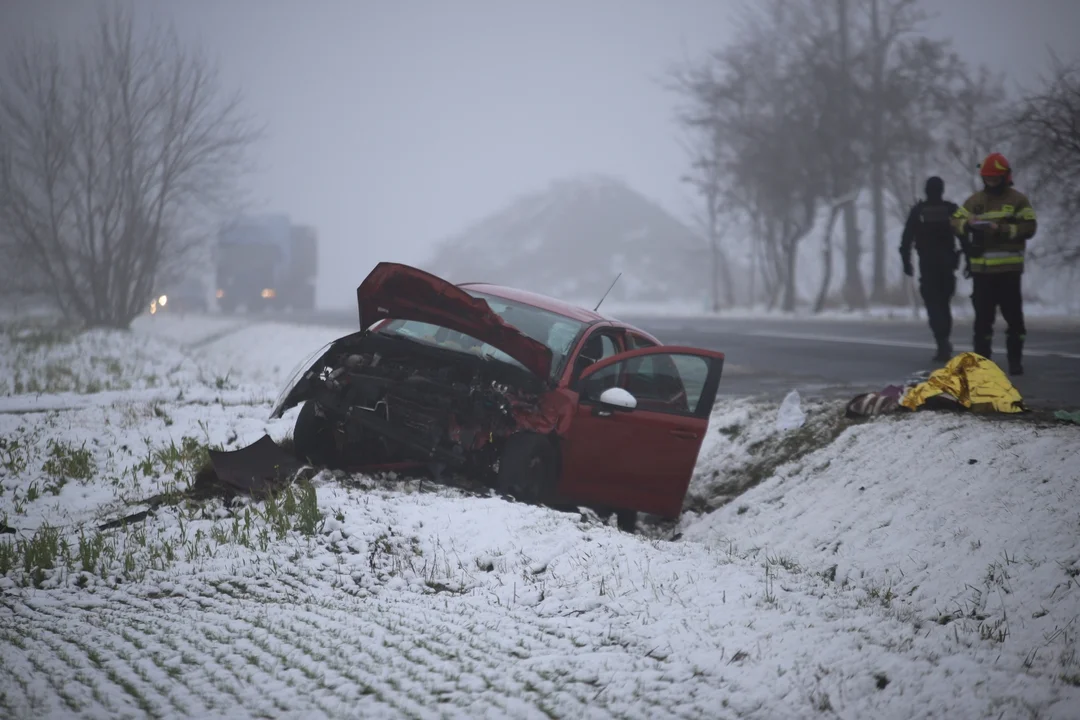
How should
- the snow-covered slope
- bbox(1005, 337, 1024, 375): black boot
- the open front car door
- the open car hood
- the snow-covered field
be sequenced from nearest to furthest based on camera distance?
1. the snow-covered field
2. the open car hood
3. the open front car door
4. bbox(1005, 337, 1024, 375): black boot
5. the snow-covered slope

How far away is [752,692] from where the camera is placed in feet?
12.1

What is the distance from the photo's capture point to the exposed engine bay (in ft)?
22.3

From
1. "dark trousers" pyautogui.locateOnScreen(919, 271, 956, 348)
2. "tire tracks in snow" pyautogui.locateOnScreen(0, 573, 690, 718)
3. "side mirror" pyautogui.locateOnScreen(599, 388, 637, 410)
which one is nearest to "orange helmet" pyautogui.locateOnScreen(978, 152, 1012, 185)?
"dark trousers" pyautogui.locateOnScreen(919, 271, 956, 348)

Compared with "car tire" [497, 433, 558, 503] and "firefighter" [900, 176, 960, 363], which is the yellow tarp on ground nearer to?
"car tire" [497, 433, 558, 503]

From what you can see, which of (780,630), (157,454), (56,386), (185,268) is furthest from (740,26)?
(780,630)

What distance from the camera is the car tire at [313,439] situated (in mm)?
7438

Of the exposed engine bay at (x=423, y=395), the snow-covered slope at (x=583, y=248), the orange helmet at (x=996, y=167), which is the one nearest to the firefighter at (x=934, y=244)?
the orange helmet at (x=996, y=167)

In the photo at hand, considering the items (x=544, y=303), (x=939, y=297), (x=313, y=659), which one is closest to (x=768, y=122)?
(x=939, y=297)

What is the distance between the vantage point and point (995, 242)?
31.9 feet

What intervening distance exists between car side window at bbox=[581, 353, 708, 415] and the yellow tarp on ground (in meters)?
1.92

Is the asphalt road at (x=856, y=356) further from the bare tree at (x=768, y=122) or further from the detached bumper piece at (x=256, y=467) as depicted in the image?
the bare tree at (x=768, y=122)

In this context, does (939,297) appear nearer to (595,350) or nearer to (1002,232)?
(1002,232)

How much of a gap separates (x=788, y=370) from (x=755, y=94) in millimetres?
27753

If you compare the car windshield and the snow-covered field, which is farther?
the car windshield
